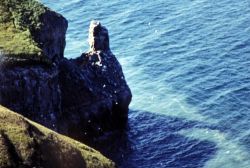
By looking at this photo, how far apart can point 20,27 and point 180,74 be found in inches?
1127

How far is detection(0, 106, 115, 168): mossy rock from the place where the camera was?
37.0m

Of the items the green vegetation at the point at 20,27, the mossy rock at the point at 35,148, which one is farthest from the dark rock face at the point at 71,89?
the mossy rock at the point at 35,148

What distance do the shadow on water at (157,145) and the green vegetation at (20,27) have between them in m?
15.2

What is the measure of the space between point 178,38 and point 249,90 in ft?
74.9

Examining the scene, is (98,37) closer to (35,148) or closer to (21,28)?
(21,28)

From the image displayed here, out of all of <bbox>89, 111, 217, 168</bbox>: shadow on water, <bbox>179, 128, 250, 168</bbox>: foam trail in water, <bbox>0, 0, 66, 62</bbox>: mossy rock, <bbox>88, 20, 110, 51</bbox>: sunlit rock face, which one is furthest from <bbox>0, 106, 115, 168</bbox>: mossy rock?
<bbox>88, 20, 110, 51</bbox>: sunlit rock face

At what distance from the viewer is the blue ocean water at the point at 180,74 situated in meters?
63.9

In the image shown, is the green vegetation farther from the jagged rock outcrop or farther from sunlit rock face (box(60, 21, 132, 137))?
sunlit rock face (box(60, 21, 132, 137))

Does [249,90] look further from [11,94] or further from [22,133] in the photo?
[22,133]

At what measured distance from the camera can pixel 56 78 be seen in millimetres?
59438

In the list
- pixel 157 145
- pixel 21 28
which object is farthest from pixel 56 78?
pixel 157 145

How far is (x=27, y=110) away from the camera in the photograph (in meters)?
56.2

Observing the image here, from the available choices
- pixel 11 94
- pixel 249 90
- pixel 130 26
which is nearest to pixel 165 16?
pixel 130 26

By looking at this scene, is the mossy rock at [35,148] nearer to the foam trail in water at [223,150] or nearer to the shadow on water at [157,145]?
the shadow on water at [157,145]
